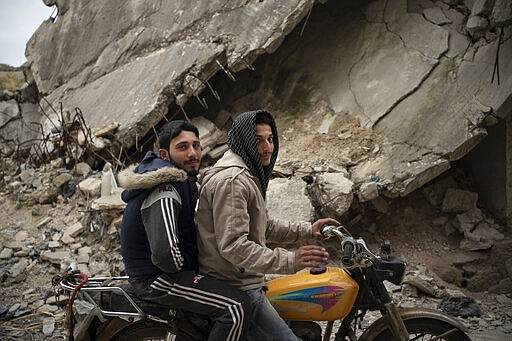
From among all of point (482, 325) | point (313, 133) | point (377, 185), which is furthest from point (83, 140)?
point (482, 325)

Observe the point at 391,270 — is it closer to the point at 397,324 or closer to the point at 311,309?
the point at 397,324

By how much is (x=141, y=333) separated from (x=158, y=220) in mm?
787

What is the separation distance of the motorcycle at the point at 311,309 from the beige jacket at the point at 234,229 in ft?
→ 0.82

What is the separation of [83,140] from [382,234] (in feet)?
12.7

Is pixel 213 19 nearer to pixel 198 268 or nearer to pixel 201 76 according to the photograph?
pixel 201 76

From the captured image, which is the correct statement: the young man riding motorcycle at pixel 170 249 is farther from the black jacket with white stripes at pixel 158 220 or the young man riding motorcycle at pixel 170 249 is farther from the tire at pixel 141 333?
the tire at pixel 141 333

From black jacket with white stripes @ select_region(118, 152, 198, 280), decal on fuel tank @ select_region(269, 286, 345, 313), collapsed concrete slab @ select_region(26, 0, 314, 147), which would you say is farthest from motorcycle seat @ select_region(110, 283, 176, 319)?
collapsed concrete slab @ select_region(26, 0, 314, 147)

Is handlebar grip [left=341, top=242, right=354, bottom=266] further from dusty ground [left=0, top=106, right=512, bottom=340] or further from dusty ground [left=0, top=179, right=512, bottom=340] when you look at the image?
dusty ground [left=0, top=106, right=512, bottom=340]

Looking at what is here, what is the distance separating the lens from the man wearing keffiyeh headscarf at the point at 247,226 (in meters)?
2.13

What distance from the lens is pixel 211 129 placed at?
588cm

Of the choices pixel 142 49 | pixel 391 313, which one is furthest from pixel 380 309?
pixel 142 49

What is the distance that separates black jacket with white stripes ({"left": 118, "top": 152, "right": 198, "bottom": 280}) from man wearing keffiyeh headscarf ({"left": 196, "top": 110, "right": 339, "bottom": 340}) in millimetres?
82

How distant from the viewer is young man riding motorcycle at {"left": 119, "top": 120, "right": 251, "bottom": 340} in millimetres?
2108

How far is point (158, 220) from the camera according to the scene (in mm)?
2098
